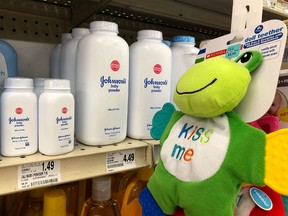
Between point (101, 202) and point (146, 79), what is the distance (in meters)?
0.32

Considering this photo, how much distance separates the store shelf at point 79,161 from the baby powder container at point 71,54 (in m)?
0.21

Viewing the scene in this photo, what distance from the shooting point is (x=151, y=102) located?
670 millimetres

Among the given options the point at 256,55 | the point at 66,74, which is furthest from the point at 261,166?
the point at 66,74

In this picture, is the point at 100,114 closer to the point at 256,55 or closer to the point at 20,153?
the point at 20,153

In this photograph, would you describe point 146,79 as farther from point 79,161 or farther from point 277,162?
point 277,162

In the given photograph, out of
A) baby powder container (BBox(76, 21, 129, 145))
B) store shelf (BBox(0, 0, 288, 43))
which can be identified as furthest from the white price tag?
store shelf (BBox(0, 0, 288, 43))

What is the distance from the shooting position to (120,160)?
596 mm

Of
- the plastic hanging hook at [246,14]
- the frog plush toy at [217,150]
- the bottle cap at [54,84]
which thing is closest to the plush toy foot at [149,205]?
the frog plush toy at [217,150]

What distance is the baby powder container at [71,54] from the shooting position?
2.31 feet

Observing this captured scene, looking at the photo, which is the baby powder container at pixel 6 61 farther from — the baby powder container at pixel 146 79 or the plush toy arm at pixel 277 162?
the plush toy arm at pixel 277 162

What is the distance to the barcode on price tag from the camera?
1.90 feet

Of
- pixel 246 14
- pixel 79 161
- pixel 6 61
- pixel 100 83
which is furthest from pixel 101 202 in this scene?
pixel 246 14

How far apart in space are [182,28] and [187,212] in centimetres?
93

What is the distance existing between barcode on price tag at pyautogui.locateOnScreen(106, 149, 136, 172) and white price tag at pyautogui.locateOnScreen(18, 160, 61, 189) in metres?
0.11
